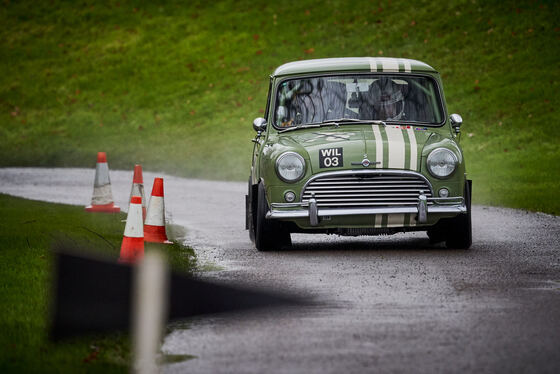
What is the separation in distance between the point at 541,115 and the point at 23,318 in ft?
78.8

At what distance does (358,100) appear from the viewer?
41.3 feet

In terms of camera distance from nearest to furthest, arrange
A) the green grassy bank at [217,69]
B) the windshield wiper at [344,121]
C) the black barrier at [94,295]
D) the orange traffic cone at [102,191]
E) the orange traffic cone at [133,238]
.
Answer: the black barrier at [94,295] < the orange traffic cone at [133,238] < the windshield wiper at [344,121] < the orange traffic cone at [102,191] < the green grassy bank at [217,69]

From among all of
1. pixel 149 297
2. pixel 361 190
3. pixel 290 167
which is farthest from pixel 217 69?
pixel 149 297

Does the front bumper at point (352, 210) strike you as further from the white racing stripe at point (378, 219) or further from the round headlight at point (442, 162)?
the round headlight at point (442, 162)

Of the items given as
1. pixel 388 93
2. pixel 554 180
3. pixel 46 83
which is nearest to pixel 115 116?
pixel 46 83

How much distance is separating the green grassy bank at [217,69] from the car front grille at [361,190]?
13774mm

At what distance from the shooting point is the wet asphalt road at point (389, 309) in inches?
250

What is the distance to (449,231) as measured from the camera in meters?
11.9

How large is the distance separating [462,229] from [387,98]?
1653 mm

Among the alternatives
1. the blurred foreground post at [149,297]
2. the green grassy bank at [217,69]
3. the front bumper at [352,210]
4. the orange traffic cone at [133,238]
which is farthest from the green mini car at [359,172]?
the green grassy bank at [217,69]

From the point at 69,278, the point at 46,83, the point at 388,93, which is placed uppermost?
the point at 46,83

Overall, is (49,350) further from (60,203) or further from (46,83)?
(46,83)

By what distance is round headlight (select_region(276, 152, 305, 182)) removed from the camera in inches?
451

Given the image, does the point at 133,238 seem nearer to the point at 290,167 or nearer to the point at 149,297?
the point at 290,167
